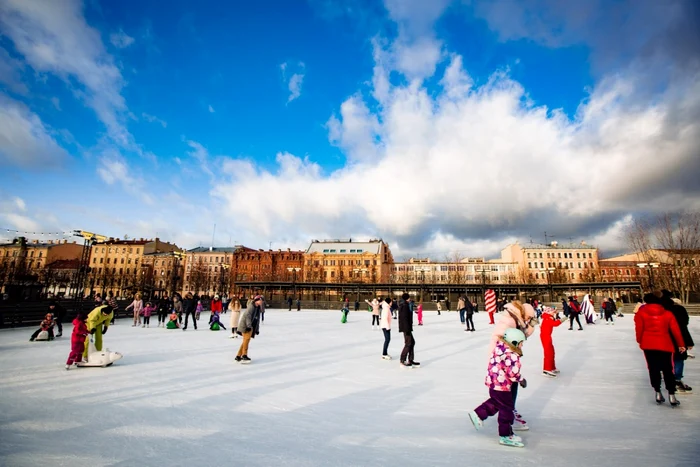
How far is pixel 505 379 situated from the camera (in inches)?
144

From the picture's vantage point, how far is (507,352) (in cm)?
382

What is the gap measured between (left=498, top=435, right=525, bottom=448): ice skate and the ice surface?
2.9 inches

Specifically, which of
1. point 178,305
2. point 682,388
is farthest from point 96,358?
point 178,305

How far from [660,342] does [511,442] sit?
10.7 feet

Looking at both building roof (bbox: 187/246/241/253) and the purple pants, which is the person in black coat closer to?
the purple pants

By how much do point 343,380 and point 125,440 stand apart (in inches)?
150

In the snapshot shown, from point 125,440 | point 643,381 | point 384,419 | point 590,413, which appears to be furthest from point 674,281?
point 125,440

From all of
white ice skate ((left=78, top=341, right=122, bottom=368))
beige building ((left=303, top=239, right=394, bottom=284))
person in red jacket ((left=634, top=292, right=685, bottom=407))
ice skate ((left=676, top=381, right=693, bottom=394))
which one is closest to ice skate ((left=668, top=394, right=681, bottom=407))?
person in red jacket ((left=634, top=292, right=685, bottom=407))

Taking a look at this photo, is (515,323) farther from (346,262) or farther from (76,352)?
(346,262)

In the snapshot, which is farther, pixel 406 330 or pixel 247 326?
pixel 247 326

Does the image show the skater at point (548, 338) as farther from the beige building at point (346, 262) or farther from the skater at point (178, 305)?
the beige building at point (346, 262)

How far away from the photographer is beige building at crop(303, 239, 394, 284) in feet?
271

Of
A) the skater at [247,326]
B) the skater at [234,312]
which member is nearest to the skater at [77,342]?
the skater at [247,326]

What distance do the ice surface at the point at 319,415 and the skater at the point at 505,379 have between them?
0.56ft
